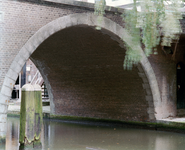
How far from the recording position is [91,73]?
1235cm

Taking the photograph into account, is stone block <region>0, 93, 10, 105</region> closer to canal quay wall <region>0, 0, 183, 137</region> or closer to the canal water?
canal quay wall <region>0, 0, 183, 137</region>

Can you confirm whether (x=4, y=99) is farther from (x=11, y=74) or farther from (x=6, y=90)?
(x=11, y=74)

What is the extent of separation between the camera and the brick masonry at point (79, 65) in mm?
7480

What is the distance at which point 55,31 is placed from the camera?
8.15 metres

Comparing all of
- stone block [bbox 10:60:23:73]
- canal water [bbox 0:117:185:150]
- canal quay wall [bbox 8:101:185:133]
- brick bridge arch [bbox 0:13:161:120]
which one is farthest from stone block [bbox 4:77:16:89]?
canal quay wall [bbox 8:101:185:133]

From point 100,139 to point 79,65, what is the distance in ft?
12.1

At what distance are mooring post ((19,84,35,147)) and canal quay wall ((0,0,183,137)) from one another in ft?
1.42

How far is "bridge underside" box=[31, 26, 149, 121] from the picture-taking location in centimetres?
1062

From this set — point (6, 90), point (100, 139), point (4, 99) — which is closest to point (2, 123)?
point (4, 99)

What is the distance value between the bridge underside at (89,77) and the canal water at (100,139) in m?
0.96

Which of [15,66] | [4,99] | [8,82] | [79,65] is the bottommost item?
[4,99]

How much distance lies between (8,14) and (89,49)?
419 centimetres

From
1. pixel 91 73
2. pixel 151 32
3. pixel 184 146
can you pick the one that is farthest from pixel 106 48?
pixel 151 32

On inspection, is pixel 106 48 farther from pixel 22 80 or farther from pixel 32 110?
pixel 22 80
